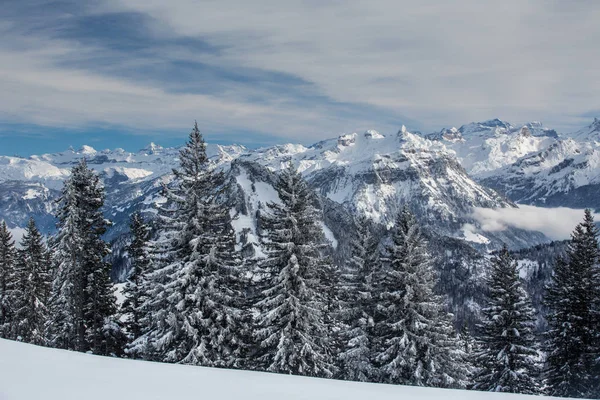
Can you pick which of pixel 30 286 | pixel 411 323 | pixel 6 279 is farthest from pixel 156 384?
pixel 6 279

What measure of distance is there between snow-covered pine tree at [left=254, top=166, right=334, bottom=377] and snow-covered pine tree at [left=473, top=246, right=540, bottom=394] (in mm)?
10474

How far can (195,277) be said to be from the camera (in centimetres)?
2172

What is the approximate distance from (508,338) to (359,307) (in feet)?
30.3

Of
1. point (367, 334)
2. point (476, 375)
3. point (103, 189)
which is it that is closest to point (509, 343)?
point (476, 375)

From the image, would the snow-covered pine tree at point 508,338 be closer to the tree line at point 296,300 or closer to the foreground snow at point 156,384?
the tree line at point 296,300

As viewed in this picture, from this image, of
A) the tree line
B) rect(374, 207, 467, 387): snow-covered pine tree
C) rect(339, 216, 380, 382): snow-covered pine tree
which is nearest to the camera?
the tree line

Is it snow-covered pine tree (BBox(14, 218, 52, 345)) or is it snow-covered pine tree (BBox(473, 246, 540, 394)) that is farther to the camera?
snow-covered pine tree (BBox(14, 218, 52, 345))

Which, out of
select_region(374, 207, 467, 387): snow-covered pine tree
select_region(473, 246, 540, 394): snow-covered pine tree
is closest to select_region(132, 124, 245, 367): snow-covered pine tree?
select_region(374, 207, 467, 387): snow-covered pine tree

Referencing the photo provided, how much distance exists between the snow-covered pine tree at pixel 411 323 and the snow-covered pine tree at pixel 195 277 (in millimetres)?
8456

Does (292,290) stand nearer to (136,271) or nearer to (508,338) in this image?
(508,338)

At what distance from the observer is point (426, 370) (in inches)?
973

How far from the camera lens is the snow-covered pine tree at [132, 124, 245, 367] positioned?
841 inches

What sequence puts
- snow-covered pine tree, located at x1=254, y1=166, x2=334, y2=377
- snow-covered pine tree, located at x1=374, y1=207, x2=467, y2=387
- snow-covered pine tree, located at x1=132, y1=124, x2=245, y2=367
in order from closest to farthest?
snow-covered pine tree, located at x1=132, y1=124, x2=245, y2=367 < snow-covered pine tree, located at x1=254, y1=166, x2=334, y2=377 < snow-covered pine tree, located at x1=374, y1=207, x2=467, y2=387

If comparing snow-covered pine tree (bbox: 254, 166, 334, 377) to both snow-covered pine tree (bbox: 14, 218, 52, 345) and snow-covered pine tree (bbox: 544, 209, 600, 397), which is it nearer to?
snow-covered pine tree (bbox: 544, 209, 600, 397)
